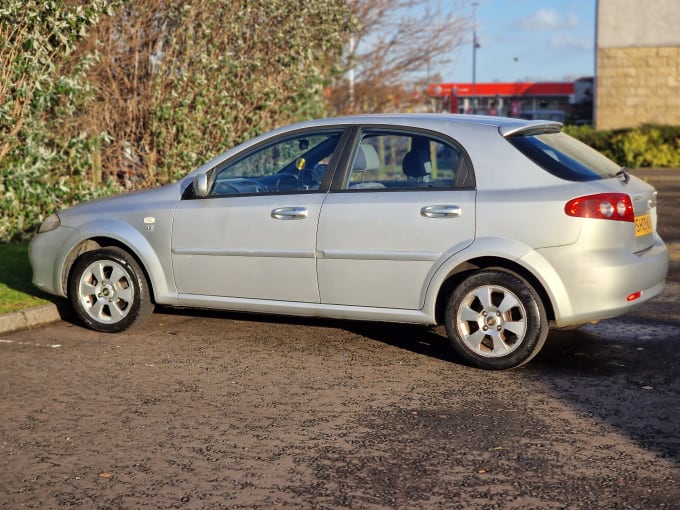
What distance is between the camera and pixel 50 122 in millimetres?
12594

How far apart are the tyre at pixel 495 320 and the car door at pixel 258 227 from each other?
1.08m

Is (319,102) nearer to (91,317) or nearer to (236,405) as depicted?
(91,317)

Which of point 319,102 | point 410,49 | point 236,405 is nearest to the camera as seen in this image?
point 236,405

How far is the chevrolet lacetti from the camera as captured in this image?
20.8 ft

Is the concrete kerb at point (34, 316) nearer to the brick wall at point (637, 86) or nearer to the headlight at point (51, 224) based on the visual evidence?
the headlight at point (51, 224)

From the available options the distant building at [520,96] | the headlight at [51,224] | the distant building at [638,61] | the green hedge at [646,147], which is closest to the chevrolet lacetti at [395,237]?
the headlight at [51,224]

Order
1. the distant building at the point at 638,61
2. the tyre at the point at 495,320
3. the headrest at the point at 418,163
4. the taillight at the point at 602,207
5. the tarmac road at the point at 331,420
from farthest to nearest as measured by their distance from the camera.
→ the distant building at the point at 638,61
the headrest at the point at 418,163
the tyre at the point at 495,320
the taillight at the point at 602,207
the tarmac road at the point at 331,420

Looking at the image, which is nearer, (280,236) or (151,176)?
(280,236)

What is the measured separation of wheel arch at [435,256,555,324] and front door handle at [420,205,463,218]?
0.34 metres

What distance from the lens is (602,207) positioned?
6285mm

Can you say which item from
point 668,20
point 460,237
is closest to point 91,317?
point 460,237

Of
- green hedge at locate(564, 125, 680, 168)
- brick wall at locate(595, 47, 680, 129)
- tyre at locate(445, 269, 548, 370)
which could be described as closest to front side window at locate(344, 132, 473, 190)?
tyre at locate(445, 269, 548, 370)

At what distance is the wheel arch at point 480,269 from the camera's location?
6.44 m

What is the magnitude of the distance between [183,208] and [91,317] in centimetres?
114
